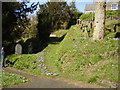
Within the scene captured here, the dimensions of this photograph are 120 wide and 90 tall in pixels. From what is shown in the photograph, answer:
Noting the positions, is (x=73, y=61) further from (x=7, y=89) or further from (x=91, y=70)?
(x=7, y=89)

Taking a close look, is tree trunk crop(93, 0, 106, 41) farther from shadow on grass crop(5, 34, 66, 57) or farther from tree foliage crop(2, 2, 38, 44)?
tree foliage crop(2, 2, 38, 44)

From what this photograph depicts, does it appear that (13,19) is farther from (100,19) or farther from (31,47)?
(100,19)

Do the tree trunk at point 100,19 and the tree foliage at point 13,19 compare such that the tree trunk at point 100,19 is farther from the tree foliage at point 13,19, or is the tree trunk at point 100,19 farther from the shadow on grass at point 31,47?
the tree foliage at point 13,19

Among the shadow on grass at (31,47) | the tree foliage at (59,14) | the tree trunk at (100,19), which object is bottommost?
the shadow on grass at (31,47)

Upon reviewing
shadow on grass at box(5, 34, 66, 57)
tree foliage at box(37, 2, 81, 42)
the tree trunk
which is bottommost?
shadow on grass at box(5, 34, 66, 57)

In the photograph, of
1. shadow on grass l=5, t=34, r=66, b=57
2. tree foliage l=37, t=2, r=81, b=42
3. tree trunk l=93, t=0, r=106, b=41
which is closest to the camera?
tree trunk l=93, t=0, r=106, b=41

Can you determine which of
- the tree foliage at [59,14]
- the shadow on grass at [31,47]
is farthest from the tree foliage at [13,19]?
the tree foliage at [59,14]

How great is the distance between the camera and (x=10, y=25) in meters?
19.5

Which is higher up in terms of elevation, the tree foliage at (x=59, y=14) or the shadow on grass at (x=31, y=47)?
the tree foliage at (x=59, y=14)

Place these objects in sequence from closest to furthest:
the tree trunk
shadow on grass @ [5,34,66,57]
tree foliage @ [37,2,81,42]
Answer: the tree trunk → shadow on grass @ [5,34,66,57] → tree foliage @ [37,2,81,42]

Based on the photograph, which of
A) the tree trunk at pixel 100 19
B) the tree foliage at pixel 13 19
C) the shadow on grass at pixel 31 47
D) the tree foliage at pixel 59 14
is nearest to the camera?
the tree trunk at pixel 100 19

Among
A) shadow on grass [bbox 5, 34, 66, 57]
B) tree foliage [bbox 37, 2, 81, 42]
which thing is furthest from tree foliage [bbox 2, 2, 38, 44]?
tree foliage [bbox 37, 2, 81, 42]

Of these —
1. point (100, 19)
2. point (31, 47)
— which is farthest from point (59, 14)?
point (100, 19)

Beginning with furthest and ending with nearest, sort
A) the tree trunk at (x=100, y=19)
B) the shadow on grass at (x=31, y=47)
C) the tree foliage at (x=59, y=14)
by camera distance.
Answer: the tree foliage at (x=59, y=14)
the shadow on grass at (x=31, y=47)
the tree trunk at (x=100, y=19)
